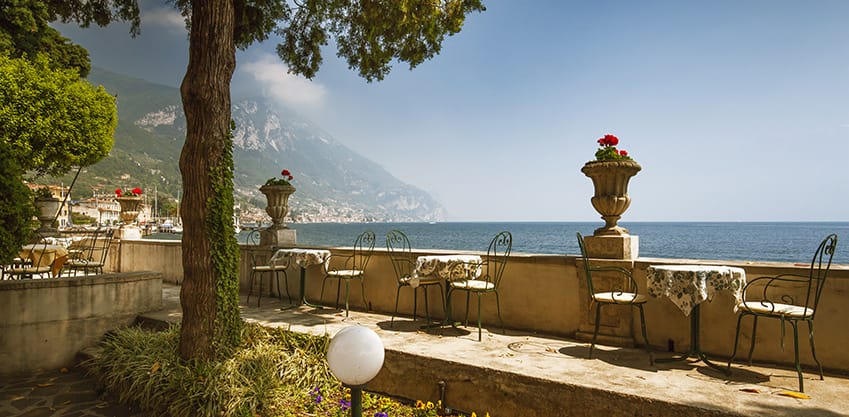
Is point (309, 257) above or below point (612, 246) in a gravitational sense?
below

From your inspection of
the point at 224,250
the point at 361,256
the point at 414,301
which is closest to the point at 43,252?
the point at 224,250

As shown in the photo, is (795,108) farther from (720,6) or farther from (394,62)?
(394,62)

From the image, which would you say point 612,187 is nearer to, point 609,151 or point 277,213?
point 609,151

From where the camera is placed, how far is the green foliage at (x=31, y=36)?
11.1 metres

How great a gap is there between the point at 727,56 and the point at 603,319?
35863 mm

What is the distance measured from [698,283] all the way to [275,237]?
6168mm

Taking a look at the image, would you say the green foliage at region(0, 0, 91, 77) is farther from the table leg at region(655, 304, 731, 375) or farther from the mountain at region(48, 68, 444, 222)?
the mountain at region(48, 68, 444, 222)

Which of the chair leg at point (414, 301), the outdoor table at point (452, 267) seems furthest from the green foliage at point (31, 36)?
the outdoor table at point (452, 267)

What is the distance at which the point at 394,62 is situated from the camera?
681cm

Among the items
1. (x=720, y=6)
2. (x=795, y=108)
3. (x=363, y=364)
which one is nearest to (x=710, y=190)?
(x=795, y=108)

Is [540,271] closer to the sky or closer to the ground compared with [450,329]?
closer to the sky

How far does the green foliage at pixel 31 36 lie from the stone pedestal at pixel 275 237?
767cm

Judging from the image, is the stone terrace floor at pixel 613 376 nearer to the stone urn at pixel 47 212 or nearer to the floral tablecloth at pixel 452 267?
the floral tablecloth at pixel 452 267

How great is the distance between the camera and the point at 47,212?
937 cm
